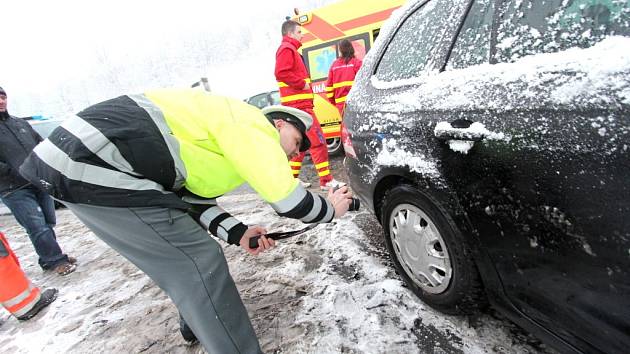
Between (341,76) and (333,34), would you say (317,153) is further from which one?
(333,34)

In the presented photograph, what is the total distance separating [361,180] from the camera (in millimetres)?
1990

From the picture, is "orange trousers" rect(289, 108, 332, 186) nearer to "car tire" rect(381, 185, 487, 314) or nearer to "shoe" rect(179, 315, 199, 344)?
"car tire" rect(381, 185, 487, 314)

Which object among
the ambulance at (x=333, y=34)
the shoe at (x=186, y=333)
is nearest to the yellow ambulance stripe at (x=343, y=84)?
the ambulance at (x=333, y=34)

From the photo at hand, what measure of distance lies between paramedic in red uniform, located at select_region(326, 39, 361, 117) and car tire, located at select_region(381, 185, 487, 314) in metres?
2.72

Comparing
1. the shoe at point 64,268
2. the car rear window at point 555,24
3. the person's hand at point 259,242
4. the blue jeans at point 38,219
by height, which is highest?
the car rear window at point 555,24

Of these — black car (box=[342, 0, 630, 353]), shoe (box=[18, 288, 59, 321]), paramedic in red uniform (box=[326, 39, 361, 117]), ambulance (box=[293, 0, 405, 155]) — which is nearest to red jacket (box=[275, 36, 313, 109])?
paramedic in red uniform (box=[326, 39, 361, 117])

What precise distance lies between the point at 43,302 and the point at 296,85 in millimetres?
2982

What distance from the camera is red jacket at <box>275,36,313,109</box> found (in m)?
3.65

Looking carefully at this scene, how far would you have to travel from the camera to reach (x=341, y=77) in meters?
4.39

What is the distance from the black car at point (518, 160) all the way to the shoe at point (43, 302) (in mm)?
2701

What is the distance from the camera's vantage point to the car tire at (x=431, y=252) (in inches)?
56.0

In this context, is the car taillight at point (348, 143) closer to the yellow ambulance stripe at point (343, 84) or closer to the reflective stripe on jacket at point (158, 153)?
the reflective stripe on jacket at point (158, 153)

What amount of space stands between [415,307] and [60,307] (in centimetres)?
257

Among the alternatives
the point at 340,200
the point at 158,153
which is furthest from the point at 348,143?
the point at 158,153
